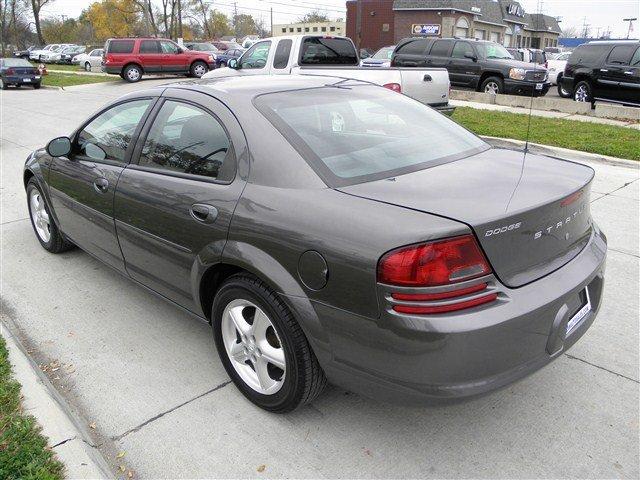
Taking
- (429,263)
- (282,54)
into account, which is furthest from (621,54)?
(429,263)

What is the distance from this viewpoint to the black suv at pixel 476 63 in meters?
14.9

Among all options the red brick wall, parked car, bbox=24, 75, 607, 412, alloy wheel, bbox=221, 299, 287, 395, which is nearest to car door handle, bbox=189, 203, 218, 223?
parked car, bbox=24, 75, 607, 412

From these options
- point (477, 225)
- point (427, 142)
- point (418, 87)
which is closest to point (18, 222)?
point (427, 142)

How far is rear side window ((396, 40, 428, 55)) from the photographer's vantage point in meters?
16.9

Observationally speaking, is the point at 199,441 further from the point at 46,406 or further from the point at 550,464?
the point at 550,464

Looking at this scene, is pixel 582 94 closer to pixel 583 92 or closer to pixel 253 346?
pixel 583 92

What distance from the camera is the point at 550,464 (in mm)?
2410

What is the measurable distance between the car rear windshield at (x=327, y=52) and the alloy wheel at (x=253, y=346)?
880 cm

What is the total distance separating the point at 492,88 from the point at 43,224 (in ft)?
44.1

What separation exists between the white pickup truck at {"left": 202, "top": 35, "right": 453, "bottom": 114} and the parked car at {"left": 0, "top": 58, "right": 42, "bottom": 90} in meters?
15.8

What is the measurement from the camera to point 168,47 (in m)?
24.7

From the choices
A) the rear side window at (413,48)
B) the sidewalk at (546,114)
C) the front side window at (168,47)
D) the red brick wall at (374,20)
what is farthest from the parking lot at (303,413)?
the red brick wall at (374,20)

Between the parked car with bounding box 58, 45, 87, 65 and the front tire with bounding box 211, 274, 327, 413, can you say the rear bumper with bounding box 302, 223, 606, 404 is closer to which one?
the front tire with bounding box 211, 274, 327, 413

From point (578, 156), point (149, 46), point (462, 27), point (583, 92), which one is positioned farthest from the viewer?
point (462, 27)
